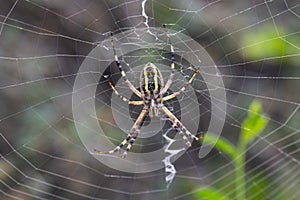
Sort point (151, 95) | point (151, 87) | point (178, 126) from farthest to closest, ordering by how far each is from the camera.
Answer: point (178, 126) → point (151, 95) → point (151, 87)

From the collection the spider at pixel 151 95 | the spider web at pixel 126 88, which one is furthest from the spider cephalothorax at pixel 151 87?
the spider web at pixel 126 88

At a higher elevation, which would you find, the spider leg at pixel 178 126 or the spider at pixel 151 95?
the spider at pixel 151 95

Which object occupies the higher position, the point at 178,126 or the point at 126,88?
the point at 126,88

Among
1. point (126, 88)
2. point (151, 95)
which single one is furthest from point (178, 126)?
point (126, 88)

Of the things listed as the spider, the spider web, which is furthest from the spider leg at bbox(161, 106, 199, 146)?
the spider web

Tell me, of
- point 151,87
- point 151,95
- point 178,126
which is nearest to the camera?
point 151,87

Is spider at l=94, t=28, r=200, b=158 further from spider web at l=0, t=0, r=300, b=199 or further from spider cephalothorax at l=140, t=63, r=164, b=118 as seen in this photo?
spider web at l=0, t=0, r=300, b=199

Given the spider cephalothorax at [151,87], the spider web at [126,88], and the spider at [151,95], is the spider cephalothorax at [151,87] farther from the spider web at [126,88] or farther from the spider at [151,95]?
the spider web at [126,88]

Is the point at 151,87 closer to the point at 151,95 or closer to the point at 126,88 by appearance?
the point at 151,95

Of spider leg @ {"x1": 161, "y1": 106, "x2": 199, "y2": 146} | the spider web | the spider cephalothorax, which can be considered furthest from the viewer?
spider leg @ {"x1": 161, "y1": 106, "x2": 199, "y2": 146}
